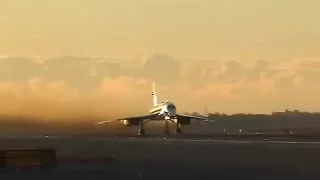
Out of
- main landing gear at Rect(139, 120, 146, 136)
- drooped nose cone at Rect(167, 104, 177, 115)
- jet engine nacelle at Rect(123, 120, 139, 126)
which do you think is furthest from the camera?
jet engine nacelle at Rect(123, 120, 139, 126)

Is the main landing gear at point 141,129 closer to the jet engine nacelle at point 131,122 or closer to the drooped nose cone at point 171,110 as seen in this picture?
the jet engine nacelle at point 131,122

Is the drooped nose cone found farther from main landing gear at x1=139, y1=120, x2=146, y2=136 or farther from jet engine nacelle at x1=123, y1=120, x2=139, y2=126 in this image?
jet engine nacelle at x1=123, y1=120, x2=139, y2=126

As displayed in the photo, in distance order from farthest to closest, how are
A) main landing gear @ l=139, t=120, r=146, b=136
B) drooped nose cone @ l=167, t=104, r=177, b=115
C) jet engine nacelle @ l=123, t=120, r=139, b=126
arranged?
jet engine nacelle @ l=123, t=120, r=139, b=126, main landing gear @ l=139, t=120, r=146, b=136, drooped nose cone @ l=167, t=104, r=177, b=115

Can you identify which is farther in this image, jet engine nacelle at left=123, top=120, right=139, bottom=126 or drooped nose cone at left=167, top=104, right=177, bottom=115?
jet engine nacelle at left=123, top=120, right=139, bottom=126

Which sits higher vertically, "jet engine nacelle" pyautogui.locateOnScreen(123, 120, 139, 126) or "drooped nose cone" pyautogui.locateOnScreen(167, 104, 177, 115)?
"drooped nose cone" pyautogui.locateOnScreen(167, 104, 177, 115)

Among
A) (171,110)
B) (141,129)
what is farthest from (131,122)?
(171,110)

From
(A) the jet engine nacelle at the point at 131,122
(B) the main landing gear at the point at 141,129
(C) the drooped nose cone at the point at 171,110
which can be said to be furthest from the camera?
(A) the jet engine nacelle at the point at 131,122

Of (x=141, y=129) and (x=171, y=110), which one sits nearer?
(x=171, y=110)

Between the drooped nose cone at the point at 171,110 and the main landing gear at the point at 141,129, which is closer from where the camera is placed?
the drooped nose cone at the point at 171,110

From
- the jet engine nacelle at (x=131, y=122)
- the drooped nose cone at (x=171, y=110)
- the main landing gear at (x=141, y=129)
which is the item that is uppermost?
the drooped nose cone at (x=171, y=110)

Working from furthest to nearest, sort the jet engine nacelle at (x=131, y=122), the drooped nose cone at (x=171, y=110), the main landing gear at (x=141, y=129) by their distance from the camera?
the jet engine nacelle at (x=131, y=122) → the main landing gear at (x=141, y=129) → the drooped nose cone at (x=171, y=110)

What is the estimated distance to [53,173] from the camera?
43000 mm

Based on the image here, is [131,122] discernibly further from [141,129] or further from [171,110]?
[171,110]

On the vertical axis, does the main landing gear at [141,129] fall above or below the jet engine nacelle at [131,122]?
below
